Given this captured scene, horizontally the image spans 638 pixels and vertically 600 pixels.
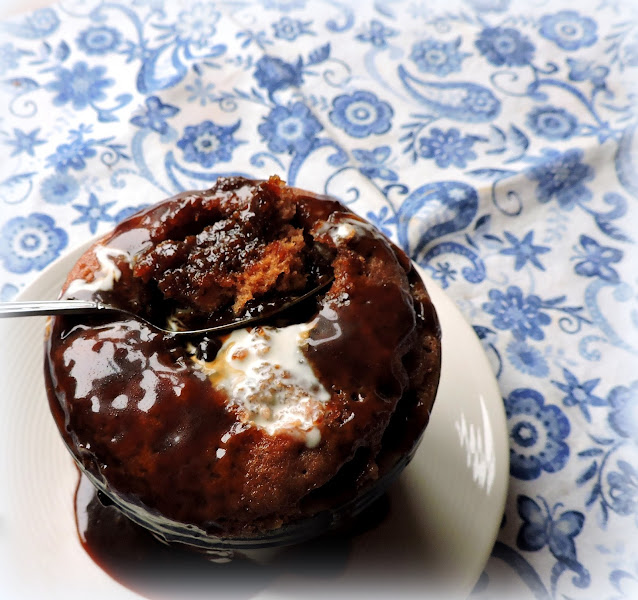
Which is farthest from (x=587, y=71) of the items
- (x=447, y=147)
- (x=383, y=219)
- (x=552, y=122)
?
(x=383, y=219)

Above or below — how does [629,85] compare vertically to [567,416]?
above

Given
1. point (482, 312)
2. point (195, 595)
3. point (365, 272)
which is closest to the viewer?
point (365, 272)

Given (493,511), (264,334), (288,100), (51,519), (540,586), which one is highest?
(264,334)

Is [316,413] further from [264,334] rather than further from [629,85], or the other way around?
[629,85]

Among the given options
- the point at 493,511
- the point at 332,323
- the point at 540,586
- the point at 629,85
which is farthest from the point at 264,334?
the point at 629,85

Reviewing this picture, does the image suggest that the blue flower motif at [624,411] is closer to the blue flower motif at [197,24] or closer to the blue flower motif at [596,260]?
the blue flower motif at [596,260]

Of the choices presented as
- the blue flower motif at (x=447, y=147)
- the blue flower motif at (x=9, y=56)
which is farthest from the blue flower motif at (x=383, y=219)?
the blue flower motif at (x=9, y=56)

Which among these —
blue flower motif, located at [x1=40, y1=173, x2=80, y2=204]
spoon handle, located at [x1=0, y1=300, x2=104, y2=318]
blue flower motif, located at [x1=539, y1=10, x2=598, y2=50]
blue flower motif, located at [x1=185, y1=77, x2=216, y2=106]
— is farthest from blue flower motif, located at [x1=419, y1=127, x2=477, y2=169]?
spoon handle, located at [x1=0, y1=300, x2=104, y2=318]

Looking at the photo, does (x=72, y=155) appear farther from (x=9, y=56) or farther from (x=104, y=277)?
(x=104, y=277)

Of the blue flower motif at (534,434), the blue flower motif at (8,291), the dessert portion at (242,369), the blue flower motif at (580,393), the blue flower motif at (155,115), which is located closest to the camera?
the dessert portion at (242,369)
